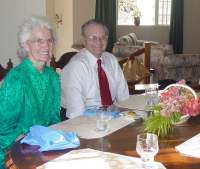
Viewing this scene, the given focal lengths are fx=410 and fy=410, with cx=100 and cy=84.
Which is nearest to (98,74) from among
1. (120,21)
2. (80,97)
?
(80,97)

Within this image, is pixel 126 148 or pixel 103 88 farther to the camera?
pixel 103 88

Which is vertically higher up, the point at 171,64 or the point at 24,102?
the point at 24,102

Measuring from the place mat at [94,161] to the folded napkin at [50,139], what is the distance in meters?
0.07

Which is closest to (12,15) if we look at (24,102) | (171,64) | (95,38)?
(95,38)

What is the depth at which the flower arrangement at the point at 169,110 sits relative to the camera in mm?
1832

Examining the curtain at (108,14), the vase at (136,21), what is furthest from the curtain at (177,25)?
the curtain at (108,14)

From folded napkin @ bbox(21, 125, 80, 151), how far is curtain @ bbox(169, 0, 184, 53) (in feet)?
27.2

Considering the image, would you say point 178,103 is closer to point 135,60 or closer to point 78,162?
point 78,162

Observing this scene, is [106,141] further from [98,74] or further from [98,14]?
[98,14]

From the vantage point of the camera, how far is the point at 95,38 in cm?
287

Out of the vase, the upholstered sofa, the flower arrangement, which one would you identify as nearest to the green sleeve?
the flower arrangement

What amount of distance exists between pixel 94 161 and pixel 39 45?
99 centimetres

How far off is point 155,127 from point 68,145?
410 millimetres

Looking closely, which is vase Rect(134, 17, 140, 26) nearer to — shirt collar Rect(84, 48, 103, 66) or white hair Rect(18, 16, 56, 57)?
shirt collar Rect(84, 48, 103, 66)
